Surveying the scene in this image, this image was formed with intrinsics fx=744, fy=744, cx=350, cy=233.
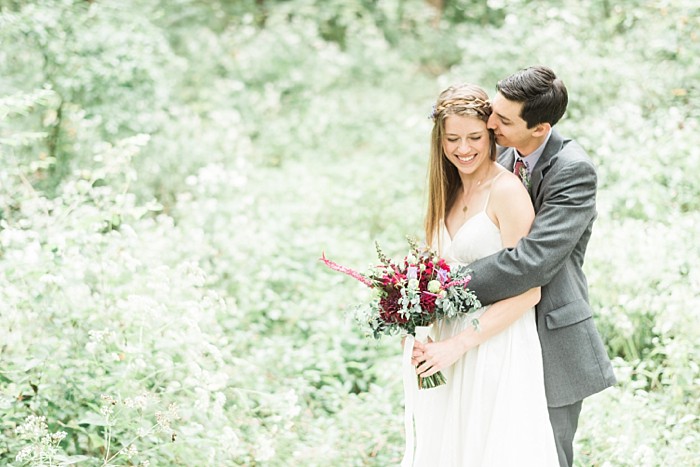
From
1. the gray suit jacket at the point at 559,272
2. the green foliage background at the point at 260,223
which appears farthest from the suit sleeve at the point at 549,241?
the green foliage background at the point at 260,223

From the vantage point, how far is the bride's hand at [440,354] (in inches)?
112

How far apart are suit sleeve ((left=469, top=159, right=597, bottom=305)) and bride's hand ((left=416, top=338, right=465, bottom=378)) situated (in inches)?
9.4

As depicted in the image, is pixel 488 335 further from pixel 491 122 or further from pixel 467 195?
pixel 491 122

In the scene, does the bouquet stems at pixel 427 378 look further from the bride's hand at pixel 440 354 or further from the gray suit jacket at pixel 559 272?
the gray suit jacket at pixel 559 272

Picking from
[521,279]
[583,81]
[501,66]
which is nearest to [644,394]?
[521,279]

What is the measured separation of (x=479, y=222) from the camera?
2875 millimetres

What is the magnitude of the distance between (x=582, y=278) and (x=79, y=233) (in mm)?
2701

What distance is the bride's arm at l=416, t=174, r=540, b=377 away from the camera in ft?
9.06

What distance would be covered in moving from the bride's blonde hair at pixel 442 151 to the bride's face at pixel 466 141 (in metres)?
0.02

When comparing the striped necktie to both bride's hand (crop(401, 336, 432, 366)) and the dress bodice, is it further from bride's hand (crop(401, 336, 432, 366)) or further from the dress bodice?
bride's hand (crop(401, 336, 432, 366))

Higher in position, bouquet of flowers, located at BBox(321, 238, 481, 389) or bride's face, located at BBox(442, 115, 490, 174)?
bride's face, located at BBox(442, 115, 490, 174)

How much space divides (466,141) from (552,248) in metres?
0.53

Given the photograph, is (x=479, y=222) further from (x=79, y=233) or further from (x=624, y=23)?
(x=624, y=23)

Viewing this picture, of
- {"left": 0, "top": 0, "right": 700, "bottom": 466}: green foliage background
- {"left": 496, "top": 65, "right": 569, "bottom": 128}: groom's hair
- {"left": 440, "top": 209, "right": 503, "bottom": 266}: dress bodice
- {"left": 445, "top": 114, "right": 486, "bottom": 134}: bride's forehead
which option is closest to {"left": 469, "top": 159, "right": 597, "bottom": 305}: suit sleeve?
{"left": 440, "top": 209, "right": 503, "bottom": 266}: dress bodice
